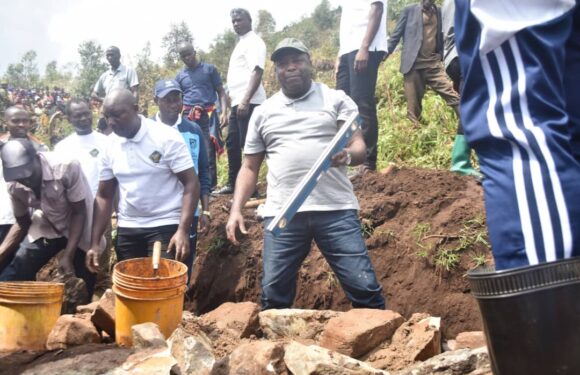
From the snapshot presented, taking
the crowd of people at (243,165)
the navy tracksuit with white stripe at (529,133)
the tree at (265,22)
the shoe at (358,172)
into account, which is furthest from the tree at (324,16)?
the navy tracksuit with white stripe at (529,133)

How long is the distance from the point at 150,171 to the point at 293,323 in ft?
5.42

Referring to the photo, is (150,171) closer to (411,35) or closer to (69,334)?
(69,334)

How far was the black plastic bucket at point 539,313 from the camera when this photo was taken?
107cm

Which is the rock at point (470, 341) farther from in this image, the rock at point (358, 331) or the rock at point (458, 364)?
the rock at point (458, 364)

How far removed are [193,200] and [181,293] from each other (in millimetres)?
1202

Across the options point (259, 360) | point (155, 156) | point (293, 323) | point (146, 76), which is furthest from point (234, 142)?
point (146, 76)

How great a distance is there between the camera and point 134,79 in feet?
29.0

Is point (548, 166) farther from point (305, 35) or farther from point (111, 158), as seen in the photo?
→ point (305, 35)

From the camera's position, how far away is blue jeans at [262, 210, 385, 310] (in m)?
3.71

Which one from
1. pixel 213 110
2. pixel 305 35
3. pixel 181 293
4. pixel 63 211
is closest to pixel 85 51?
pixel 305 35

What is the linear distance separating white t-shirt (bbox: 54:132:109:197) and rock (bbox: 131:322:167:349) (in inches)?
107

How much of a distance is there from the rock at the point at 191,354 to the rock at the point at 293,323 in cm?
71

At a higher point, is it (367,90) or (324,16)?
(324,16)

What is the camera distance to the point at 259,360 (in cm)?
261
